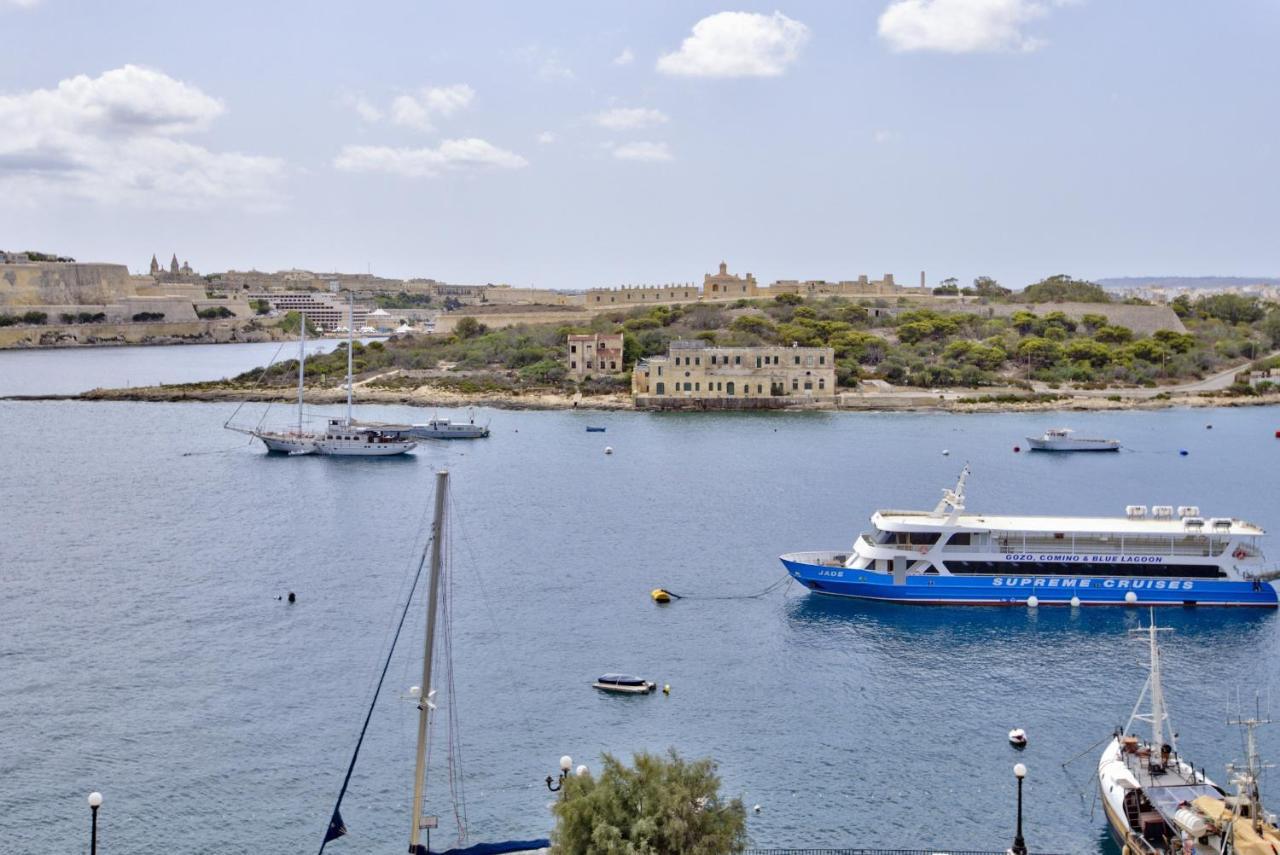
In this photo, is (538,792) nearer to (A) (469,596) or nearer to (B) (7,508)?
(A) (469,596)

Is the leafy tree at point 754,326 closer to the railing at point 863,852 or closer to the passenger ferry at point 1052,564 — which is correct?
the passenger ferry at point 1052,564

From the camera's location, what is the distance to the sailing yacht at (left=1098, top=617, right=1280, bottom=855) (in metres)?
14.2

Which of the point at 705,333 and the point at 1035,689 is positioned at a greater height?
the point at 705,333

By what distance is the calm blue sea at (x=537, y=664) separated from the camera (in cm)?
1797

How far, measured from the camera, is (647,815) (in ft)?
43.5

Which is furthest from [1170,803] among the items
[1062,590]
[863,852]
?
[1062,590]

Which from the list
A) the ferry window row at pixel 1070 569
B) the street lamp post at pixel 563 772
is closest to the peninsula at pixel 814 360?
the ferry window row at pixel 1070 569

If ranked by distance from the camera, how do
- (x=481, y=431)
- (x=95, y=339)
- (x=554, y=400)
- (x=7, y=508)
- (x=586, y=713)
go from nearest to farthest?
(x=586, y=713), (x=7, y=508), (x=481, y=431), (x=554, y=400), (x=95, y=339)

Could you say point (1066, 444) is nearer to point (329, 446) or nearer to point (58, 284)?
point (329, 446)

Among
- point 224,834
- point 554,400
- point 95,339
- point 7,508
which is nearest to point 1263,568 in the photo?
point 224,834

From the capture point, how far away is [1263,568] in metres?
28.0

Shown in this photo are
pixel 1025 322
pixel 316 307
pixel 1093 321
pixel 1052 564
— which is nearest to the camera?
pixel 1052 564

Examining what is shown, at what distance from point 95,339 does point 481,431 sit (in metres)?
91.1

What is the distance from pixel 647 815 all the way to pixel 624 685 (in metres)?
8.81
